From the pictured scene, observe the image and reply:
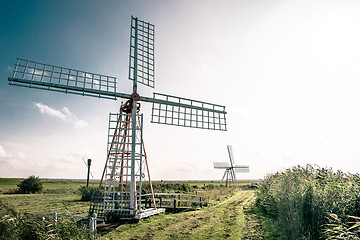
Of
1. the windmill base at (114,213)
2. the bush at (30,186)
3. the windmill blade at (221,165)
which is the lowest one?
the windmill base at (114,213)

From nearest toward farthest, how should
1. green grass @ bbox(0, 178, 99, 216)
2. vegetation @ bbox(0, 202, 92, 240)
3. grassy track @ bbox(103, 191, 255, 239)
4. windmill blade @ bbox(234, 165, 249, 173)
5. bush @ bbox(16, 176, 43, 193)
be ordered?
1. vegetation @ bbox(0, 202, 92, 240)
2. grassy track @ bbox(103, 191, 255, 239)
3. green grass @ bbox(0, 178, 99, 216)
4. bush @ bbox(16, 176, 43, 193)
5. windmill blade @ bbox(234, 165, 249, 173)

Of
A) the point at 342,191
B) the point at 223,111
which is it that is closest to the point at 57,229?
the point at 342,191

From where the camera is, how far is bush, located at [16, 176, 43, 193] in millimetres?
32469

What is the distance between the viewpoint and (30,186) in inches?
1281

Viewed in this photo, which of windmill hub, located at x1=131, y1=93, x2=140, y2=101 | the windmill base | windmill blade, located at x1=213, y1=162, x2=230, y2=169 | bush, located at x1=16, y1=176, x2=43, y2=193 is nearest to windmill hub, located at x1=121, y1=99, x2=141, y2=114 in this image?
windmill hub, located at x1=131, y1=93, x2=140, y2=101

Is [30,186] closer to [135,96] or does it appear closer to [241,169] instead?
[135,96]

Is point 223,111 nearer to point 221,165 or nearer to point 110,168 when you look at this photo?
point 110,168

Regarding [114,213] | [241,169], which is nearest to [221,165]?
[241,169]

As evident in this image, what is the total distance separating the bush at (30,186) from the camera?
3247 centimetres

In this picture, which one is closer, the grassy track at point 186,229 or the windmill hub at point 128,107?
the grassy track at point 186,229

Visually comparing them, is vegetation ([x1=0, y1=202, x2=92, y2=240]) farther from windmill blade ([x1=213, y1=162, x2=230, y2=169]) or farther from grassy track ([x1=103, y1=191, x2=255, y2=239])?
windmill blade ([x1=213, y1=162, x2=230, y2=169])

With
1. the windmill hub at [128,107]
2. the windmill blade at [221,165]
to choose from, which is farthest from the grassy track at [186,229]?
the windmill blade at [221,165]

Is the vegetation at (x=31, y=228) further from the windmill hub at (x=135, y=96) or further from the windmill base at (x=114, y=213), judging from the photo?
the windmill hub at (x=135, y=96)

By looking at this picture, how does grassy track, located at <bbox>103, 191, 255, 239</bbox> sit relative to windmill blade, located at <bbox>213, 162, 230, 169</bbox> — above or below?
below
